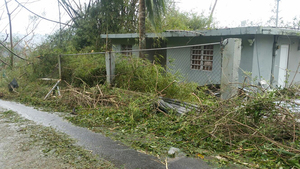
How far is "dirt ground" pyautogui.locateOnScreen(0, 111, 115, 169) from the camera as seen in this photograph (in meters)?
3.59

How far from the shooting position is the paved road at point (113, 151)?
3.49 m

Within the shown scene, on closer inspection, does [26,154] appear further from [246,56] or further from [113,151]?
[246,56]

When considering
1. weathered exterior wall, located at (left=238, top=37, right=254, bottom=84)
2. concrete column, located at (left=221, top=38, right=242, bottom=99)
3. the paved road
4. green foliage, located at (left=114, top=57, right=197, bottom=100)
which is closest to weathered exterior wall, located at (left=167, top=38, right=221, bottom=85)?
weathered exterior wall, located at (left=238, top=37, right=254, bottom=84)

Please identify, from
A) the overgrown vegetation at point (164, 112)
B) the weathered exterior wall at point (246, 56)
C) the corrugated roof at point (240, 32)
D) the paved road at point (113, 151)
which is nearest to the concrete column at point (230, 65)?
the overgrown vegetation at point (164, 112)

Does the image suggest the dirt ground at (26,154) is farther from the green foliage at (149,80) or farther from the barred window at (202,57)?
the barred window at (202,57)

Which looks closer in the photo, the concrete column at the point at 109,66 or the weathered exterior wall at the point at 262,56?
the concrete column at the point at 109,66

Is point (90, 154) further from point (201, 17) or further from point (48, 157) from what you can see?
point (201, 17)

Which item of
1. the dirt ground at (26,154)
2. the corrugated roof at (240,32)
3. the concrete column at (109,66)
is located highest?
the corrugated roof at (240,32)

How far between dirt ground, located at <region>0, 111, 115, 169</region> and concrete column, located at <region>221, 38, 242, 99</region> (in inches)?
113

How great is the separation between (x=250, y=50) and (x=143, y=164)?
6731 mm

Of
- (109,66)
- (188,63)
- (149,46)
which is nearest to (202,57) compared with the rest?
(188,63)

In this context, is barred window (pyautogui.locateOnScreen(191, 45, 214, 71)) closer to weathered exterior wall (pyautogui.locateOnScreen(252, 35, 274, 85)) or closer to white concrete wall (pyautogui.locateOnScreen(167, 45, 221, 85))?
white concrete wall (pyautogui.locateOnScreen(167, 45, 221, 85))

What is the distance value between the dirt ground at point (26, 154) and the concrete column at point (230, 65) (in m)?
2.87

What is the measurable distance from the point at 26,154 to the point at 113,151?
4.86 ft
